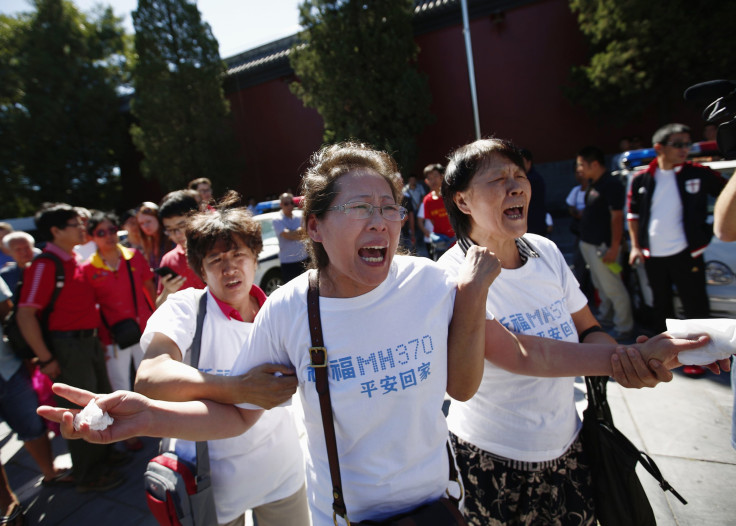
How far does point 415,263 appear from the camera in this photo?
1.40m

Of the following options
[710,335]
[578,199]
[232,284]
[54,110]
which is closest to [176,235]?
[232,284]

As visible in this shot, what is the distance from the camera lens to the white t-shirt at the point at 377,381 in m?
1.22

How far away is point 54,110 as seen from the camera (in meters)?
16.9

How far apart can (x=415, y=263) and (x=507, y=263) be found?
52 centimetres

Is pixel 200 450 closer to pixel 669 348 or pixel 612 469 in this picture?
pixel 612 469

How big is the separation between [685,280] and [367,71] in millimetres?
10622

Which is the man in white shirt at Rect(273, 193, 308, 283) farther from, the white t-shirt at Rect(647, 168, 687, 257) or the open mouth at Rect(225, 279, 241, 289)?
the open mouth at Rect(225, 279, 241, 289)

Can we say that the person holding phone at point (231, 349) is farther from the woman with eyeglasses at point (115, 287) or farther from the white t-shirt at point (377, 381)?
the woman with eyeglasses at point (115, 287)

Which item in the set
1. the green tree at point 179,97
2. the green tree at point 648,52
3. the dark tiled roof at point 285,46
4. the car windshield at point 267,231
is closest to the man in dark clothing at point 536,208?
the car windshield at point 267,231

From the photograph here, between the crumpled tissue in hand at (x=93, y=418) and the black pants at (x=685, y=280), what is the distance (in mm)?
4501

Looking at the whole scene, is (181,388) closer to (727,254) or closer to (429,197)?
(727,254)

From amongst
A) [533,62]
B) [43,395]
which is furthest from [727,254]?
[533,62]

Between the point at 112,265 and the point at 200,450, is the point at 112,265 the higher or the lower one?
the higher one

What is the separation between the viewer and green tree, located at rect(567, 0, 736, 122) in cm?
859
